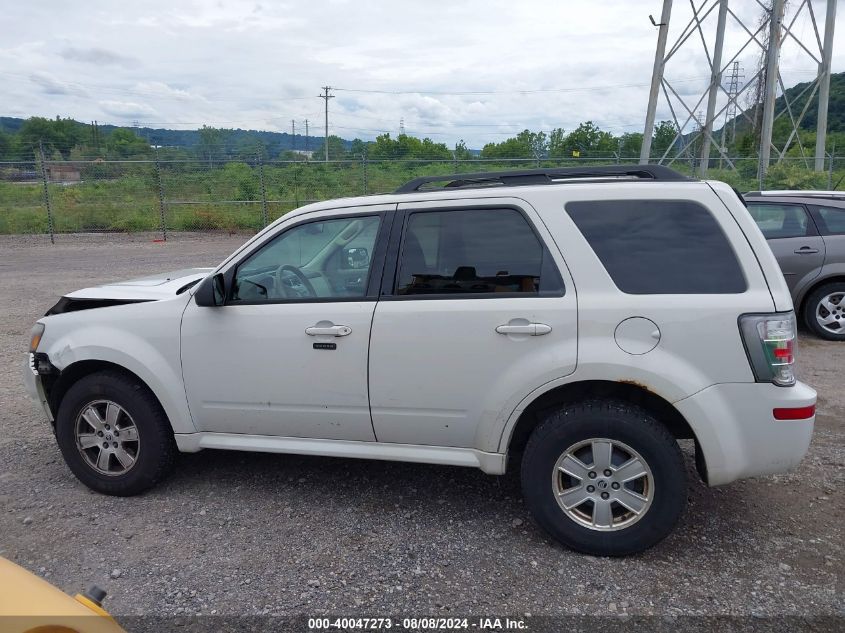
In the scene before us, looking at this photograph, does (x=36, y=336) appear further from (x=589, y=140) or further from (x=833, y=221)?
(x=589, y=140)

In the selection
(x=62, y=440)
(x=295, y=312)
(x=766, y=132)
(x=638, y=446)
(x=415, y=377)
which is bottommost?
(x=62, y=440)

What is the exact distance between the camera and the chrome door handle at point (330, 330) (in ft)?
12.3

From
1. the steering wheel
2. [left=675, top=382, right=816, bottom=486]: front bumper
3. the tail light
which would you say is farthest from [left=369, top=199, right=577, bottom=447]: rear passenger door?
the tail light

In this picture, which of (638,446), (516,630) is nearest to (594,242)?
(638,446)

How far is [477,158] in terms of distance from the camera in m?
19.5

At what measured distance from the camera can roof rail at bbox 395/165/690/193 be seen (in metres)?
3.76

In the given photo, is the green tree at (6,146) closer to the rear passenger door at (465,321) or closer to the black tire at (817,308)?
the black tire at (817,308)

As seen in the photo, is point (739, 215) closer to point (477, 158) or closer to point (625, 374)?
point (625, 374)

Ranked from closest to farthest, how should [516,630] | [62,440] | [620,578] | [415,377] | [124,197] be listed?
[516,630], [620,578], [415,377], [62,440], [124,197]

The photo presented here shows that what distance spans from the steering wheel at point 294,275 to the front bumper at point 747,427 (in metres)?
2.07

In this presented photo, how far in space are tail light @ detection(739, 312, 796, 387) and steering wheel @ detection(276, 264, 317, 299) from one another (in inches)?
88.7

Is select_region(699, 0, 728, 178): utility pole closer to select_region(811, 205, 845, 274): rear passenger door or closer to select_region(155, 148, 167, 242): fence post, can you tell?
select_region(811, 205, 845, 274): rear passenger door

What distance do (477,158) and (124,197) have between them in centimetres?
1074

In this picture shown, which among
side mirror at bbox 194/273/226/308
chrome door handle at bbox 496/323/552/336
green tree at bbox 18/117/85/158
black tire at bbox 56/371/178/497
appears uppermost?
green tree at bbox 18/117/85/158
